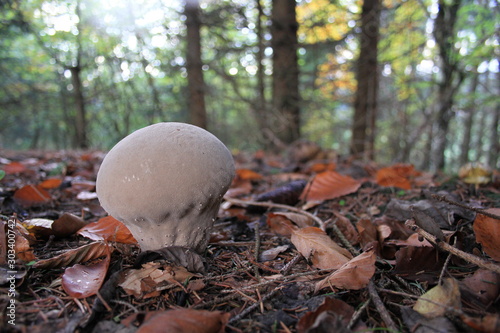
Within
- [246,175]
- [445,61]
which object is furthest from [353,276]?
[445,61]

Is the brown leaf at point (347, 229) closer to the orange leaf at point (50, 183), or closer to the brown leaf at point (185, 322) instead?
the brown leaf at point (185, 322)

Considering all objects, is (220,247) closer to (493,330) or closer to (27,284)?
(27,284)

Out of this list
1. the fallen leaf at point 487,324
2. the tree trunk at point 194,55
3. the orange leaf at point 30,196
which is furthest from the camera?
the tree trunk at point 194,55

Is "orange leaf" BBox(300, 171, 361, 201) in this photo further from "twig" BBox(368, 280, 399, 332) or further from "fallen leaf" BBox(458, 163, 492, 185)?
"twig" BBox(368, 280, 399, 332)

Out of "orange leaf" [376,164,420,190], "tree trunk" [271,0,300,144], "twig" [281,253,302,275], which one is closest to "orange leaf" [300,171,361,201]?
"orange leaf" [376,164,420,190]

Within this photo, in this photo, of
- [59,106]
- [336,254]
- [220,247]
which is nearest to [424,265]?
[336,254]

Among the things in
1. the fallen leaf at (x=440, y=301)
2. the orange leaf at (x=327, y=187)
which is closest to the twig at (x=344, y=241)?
the fallen leaf at (x=440, y=301)
